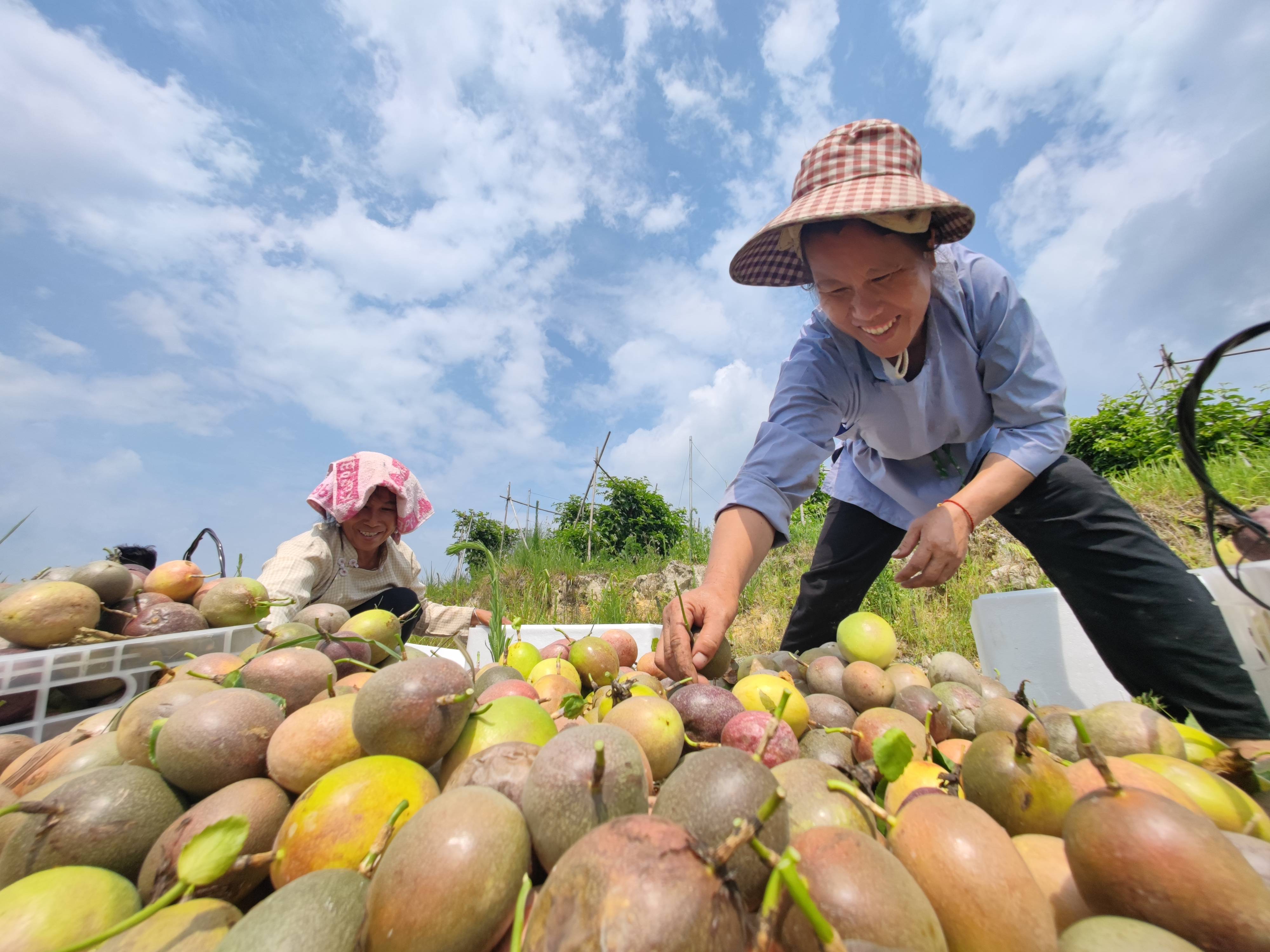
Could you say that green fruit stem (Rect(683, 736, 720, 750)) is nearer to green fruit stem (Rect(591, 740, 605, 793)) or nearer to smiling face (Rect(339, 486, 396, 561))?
green fruit stem (Rect(591, 740, 605, 793))

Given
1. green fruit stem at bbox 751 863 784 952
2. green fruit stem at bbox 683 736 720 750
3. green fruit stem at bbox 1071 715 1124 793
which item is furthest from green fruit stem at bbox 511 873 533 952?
green fruit stem at bbox 1071 715 1124 793

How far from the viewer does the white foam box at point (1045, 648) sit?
255cm

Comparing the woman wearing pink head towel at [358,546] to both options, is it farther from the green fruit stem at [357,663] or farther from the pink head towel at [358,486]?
the green fruit stem at [357,663]

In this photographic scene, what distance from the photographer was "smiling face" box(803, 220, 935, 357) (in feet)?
6.43

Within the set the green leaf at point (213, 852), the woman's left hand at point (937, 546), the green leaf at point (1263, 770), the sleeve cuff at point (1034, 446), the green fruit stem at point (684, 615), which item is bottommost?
the green leaf at point (1263, 770)

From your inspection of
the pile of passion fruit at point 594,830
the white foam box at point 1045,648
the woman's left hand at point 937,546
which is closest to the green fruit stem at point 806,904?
the pile of passion fruit at point 594,830

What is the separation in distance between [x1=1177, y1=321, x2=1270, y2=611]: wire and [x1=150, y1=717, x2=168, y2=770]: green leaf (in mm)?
1752

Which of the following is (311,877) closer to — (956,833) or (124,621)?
(956,833)

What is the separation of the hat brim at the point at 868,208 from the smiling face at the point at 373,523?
307cm

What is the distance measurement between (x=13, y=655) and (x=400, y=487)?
2.59m

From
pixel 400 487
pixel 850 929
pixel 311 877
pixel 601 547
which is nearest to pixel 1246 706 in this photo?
pixel 850 929

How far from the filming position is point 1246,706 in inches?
72.0

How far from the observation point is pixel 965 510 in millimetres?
2086

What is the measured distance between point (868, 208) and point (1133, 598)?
5.62 feet
